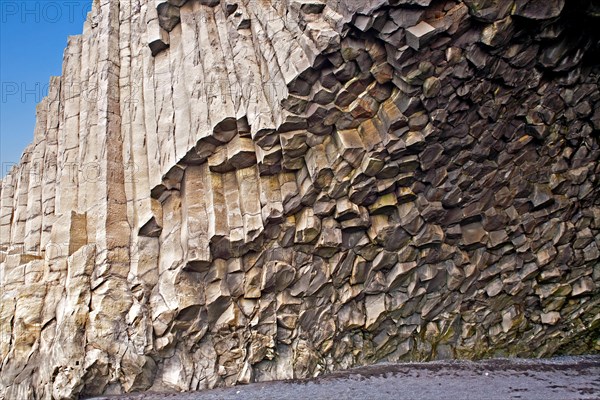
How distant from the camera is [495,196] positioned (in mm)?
12938

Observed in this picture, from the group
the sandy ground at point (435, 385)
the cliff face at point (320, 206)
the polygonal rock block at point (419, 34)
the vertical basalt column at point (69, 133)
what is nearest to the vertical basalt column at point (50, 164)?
the cliff face at point (320, 206)

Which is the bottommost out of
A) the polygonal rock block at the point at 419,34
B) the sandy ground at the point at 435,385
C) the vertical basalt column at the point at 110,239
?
the sandy ground at the point at 435,385

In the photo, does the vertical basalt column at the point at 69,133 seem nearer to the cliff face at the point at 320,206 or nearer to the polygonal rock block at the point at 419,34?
the cliff face at the point at 320,206

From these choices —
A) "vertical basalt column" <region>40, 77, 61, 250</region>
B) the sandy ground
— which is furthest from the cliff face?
the sandy ground

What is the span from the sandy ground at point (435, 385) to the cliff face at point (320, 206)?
1.97ft

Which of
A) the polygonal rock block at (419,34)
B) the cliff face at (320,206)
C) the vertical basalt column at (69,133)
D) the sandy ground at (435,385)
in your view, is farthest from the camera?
the vertical basalt column at (69,133)

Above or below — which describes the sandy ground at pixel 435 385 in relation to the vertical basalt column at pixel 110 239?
below

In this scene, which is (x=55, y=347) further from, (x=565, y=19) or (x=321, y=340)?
(x=565, y=19)

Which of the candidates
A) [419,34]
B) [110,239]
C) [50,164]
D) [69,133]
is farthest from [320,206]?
[50,164]

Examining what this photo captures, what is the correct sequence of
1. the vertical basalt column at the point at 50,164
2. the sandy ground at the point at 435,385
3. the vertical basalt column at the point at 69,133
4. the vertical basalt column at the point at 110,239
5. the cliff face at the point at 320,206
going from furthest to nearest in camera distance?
the vertical basalt column at the point at 50,164
the vertical basalt column at the point at 69,133
the cliff face at the point at 320,206
the vertical basalt column at the point at 110,239
the sandy ground at the point at 435,385

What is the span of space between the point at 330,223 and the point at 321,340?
2.84m

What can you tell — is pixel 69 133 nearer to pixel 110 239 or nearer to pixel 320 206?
pixel 110 239

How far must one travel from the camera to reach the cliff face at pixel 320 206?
1118 cm

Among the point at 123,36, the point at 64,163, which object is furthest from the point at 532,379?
the point at 123,36
